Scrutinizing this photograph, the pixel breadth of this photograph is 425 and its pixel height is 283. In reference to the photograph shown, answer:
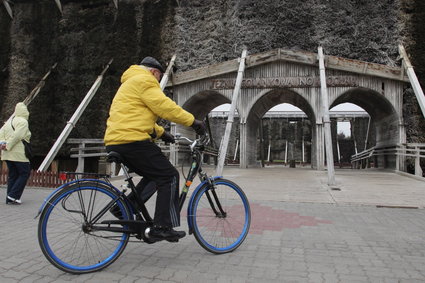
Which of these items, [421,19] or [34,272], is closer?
[34,272]

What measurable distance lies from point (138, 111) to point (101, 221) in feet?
3.34

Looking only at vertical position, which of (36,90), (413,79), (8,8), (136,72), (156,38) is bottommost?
(136,72)

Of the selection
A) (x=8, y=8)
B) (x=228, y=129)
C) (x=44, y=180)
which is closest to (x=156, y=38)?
(x=228, y=129)

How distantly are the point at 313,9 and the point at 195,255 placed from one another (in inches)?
673

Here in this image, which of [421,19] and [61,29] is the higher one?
[61,29]

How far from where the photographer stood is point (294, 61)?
16250 mm

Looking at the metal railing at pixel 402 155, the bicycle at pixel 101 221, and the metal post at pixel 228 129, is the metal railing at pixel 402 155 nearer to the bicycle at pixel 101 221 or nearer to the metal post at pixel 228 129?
the metal post at pixel 228 129

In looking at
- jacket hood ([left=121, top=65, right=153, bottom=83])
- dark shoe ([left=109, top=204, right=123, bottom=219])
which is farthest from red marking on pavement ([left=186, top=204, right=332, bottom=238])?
jacket hood ([left=121, top=65, right=153, bottom=83])

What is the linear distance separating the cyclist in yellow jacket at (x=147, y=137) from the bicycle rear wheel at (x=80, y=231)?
32cm

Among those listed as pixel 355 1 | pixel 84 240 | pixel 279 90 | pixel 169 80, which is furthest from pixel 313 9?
pixel 84 240

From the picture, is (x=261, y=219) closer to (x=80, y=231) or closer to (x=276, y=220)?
(x=276, y=220)

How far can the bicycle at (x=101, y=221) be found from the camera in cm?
277

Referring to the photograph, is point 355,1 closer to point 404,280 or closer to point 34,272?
point 404,280

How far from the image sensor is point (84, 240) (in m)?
3.14
